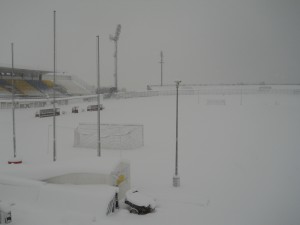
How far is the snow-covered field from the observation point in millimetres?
10469

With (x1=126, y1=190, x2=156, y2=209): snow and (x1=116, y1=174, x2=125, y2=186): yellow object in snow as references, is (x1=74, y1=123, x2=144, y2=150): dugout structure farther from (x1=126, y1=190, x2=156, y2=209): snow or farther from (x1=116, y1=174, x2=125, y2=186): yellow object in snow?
(x1=126, y1=190, x2=156, y2=209): snow

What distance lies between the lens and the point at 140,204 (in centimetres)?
1071

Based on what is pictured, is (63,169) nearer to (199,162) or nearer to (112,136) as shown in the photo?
(199,162)

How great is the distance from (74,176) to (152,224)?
368cm

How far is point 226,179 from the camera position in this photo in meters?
14.3

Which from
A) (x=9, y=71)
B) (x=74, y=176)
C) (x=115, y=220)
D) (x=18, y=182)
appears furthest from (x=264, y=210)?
(x=9, y=71)

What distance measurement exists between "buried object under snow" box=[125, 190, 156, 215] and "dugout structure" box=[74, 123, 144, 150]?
30.1 ft

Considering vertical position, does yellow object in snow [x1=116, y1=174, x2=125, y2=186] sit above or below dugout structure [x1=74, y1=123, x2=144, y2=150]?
below

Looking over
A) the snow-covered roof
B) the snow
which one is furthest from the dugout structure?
the snow

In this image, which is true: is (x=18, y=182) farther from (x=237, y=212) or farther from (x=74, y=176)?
(x=237, y=212)

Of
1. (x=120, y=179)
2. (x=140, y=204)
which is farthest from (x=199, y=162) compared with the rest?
(x=140, y=204)

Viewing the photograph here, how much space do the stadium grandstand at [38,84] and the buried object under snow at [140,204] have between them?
40586mm

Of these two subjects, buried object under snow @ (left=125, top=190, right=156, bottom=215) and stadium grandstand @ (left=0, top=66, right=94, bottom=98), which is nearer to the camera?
buried object under snow @ (left=125, top=190, right=156, bottom=215)

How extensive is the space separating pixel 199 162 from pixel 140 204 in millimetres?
7139
